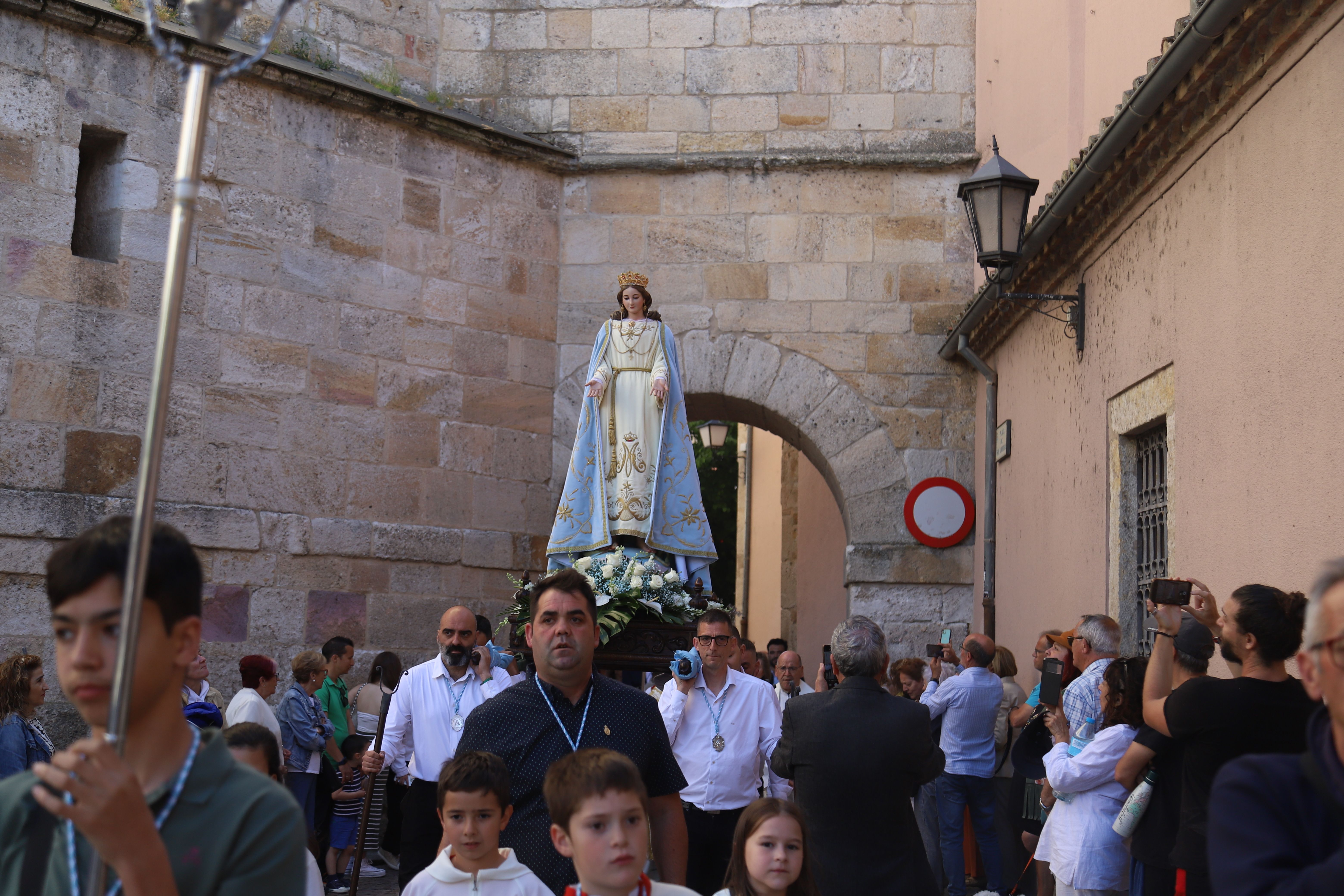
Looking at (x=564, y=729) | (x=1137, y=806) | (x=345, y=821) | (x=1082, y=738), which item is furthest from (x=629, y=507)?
(x=564, y=729)

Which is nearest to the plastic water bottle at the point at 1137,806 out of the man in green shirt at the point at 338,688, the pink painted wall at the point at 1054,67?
the pink painted wall at the point at 1054,67

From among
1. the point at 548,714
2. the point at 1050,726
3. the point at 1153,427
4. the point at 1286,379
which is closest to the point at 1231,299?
the point at 1286,379

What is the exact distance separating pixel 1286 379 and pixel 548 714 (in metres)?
2.87

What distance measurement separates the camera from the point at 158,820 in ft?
5.24

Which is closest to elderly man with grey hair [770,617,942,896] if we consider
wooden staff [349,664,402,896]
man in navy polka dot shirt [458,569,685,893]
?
man in navy polka dot shirt [458,569,685,893]

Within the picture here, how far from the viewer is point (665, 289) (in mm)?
11016

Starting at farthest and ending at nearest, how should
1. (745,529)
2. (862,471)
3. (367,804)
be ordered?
(745,529)
(862,471)
(367,804)

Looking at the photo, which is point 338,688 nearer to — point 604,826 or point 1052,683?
point 1052,683

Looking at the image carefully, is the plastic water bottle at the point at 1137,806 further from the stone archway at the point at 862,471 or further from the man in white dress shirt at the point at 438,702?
the stone archway at the point at 862,471

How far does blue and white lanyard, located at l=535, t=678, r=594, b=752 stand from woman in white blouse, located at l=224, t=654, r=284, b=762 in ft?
9.01

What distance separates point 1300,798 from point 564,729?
214 cm

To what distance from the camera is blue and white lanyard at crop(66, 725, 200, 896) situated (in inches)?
61.2

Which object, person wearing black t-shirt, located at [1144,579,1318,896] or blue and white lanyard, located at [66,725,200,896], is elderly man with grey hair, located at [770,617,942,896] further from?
blue and white lanyard, located at [66,725,200,896]

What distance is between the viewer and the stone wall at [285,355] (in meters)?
8.20
